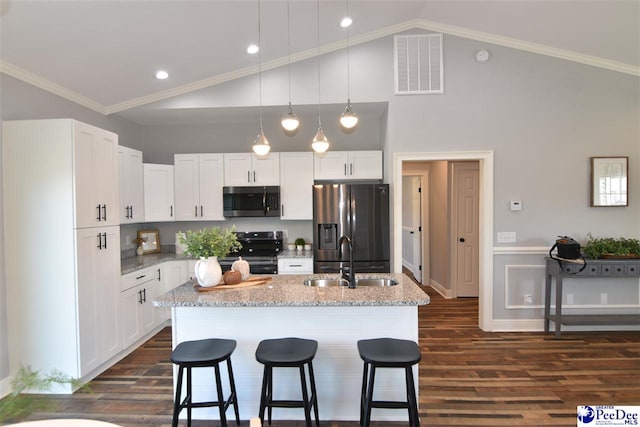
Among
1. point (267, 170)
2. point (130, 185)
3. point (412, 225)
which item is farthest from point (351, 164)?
point (412, 225)

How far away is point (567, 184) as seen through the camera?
4.11 meters

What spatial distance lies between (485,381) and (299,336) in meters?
1.78

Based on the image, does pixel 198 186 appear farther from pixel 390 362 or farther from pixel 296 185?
pixel 390 362

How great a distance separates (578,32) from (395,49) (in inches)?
74.4

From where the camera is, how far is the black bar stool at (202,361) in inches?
83.3

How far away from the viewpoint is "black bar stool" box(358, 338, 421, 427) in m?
2.03

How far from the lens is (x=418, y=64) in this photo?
412 centimetres

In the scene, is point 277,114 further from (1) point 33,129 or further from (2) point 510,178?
(2) point 510,178

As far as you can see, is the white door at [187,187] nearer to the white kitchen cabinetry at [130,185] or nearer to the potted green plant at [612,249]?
the white kitchen cabinetry at [130,185]

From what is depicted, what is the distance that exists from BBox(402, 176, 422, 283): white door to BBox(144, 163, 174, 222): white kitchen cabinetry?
463 cm

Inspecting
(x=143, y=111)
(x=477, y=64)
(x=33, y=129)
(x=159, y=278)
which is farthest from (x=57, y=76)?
(x=477, y=64)

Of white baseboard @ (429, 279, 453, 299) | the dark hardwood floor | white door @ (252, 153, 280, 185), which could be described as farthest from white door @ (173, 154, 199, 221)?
white baseboard @ (429, 279, 453, 299)

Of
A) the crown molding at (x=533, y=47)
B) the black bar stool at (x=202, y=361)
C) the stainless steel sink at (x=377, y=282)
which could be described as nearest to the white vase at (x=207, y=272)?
the black bar stool at (x=202, y=361)

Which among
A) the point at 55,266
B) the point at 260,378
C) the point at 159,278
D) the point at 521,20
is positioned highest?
the point at 521,20
